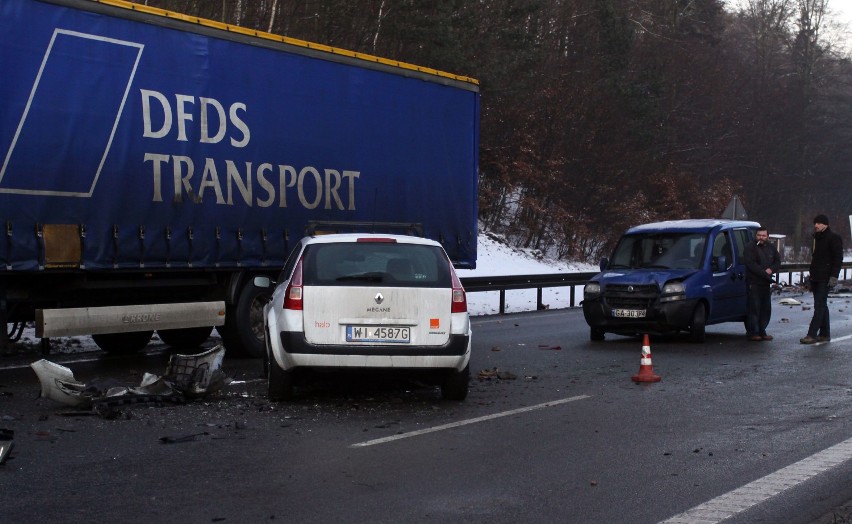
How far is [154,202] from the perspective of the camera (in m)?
12.7

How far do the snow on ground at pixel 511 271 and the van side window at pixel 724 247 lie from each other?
834 cm

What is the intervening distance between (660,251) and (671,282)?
1.09 m

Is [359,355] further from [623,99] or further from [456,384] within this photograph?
[623,99]

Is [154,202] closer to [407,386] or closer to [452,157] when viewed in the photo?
[407,386]

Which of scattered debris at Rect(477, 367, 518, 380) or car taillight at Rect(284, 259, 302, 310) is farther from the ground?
car taillight at Rect(284, 259, 302, 310)

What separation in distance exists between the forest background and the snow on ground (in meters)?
1.78

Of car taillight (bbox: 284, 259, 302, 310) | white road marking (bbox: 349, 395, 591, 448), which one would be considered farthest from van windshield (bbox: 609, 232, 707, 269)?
car taillight (bbox: 284, 259, 302, 310)

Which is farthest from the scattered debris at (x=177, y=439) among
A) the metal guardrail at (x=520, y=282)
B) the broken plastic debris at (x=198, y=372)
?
the metal guardrail at (x=520, y=282)

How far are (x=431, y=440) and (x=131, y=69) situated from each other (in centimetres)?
594

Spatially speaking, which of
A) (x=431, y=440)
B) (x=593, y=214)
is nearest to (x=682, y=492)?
(x=431, y=440)

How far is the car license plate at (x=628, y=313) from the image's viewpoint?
53.2 ft

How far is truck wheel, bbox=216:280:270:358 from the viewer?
14.1 metres

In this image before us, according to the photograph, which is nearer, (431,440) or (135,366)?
(431,440)

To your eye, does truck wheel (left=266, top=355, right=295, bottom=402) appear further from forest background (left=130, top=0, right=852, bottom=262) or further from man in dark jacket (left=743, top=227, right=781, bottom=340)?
forest background (left=130, top=0, right=852, bottom=262)
